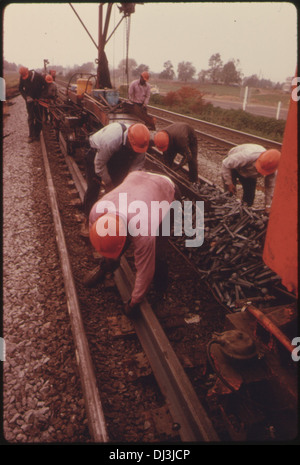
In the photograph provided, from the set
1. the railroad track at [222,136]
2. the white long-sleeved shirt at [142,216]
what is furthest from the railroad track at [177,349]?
the railroad track at [222,136]

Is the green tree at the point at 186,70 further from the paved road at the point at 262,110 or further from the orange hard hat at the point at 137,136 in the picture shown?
the orange hard hat at the point at 137,136

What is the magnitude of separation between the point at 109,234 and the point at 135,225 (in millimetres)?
275

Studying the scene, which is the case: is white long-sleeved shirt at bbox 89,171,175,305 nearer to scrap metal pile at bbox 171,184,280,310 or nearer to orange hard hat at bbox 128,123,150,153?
scrap metal pile at bbox 171,184,280,310

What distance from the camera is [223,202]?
15.8 feet

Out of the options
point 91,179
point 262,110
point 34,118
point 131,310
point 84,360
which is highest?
point 262,110

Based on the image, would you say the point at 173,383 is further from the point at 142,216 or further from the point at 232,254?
the point at 232,254

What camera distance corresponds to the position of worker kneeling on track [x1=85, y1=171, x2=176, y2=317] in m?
2.69

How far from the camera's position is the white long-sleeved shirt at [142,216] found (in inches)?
113

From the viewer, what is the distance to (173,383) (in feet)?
8.45

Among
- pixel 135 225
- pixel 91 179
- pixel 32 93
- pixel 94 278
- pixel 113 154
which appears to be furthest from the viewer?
pixel 32 93

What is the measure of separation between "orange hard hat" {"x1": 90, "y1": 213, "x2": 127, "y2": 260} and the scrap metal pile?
58.1 inches

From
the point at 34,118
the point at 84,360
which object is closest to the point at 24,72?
the point at 34,118

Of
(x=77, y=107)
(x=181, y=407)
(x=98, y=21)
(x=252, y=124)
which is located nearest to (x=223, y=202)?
(x=181, y=407)
